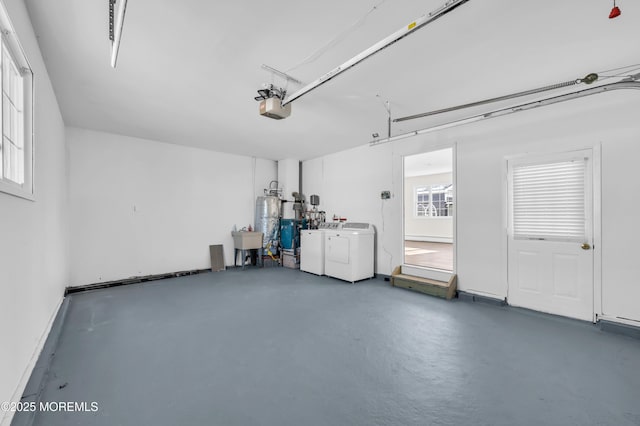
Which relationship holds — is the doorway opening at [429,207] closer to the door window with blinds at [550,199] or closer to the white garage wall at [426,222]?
the white garage wall at [426,222]

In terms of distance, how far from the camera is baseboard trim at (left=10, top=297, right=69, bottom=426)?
5.13ft

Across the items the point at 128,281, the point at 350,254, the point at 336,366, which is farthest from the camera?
the point at 350,254

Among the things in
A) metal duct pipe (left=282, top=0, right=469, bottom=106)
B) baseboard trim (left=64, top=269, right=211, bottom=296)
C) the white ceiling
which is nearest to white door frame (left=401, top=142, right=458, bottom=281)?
the white ceiling

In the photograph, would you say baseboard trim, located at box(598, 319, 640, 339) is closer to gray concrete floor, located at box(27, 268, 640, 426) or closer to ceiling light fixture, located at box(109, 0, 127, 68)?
gray concrete floor, located at box(27, 268, 640, 426)

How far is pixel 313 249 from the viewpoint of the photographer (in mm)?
5781

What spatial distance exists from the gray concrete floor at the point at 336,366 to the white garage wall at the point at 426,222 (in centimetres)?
696

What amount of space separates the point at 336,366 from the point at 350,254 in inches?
115

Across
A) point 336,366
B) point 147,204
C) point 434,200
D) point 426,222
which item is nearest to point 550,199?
point 336,366

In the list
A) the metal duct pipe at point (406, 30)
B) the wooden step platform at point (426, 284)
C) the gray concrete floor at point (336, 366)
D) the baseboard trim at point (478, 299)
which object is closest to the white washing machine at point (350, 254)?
the wooden step platform at point (426, 284)

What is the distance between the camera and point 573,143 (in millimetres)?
3268

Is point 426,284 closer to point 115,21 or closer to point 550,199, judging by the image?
point 550,199

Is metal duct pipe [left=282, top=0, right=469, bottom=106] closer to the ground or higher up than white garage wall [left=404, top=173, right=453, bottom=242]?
higher up

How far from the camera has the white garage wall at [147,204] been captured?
4.64 meters

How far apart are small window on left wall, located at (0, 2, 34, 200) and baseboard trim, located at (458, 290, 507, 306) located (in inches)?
196
